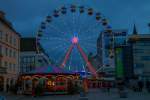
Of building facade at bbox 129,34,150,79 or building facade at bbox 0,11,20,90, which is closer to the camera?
building facade at bbox 0,11,20,90

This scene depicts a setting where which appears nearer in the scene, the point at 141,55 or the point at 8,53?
the point at 8,53

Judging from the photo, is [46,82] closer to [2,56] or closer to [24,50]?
[2,56]

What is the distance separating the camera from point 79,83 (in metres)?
61.7

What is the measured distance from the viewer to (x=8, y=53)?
212 feet

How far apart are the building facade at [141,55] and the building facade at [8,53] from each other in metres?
58.7

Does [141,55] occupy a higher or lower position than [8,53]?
higher

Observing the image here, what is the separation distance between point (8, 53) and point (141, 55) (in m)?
67.5

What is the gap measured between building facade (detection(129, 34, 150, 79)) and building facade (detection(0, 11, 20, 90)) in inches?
2312

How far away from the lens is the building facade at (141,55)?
12275cm

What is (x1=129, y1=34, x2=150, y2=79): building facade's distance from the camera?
122750mm

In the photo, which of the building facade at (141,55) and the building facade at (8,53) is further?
the building facade at (141,55)

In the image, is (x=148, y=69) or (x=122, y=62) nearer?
(x=148, y=69)

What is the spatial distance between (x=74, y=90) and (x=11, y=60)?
17560 millimetres

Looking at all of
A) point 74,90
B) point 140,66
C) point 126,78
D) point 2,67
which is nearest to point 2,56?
point 2,67
